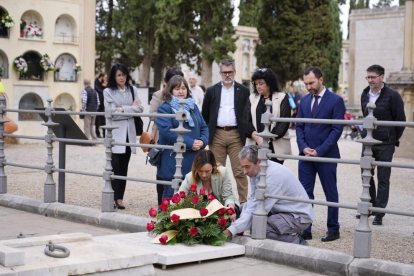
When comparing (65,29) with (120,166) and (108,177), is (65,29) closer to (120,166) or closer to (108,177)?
(120,166)

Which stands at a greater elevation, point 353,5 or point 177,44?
point 353,5

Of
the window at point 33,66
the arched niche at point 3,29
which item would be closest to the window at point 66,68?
the window at point 33,66

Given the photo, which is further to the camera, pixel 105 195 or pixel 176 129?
pixel 105 195

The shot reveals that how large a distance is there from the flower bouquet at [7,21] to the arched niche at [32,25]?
2.14 feet

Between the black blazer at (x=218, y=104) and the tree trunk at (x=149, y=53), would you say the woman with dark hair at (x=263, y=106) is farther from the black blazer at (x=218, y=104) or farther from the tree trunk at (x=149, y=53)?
the tree trunk at (x=149, y=53)

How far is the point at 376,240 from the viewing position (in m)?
8.02

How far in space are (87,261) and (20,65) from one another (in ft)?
50.1

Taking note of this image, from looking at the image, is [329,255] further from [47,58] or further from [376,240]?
[47,58]

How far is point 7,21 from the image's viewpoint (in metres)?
20.3

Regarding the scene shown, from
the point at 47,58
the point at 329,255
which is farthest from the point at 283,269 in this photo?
the point at 47,58

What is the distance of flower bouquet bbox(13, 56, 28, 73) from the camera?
2047cm

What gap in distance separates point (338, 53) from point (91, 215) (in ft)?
153

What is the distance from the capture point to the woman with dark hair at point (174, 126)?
8562 millimetres

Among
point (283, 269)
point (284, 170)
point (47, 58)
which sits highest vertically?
point (47, 58)
